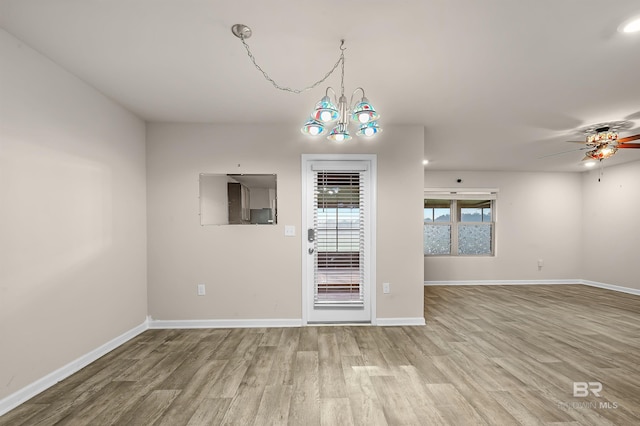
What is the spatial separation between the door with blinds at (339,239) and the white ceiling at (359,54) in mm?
783

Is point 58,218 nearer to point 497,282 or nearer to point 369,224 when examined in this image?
point 369,224

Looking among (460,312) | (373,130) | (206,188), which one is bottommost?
(460,312)

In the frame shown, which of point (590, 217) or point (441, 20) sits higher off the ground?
point (441, 20)

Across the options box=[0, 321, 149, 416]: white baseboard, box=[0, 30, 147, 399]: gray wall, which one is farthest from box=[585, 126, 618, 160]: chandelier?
box=[0, 321, 149, 416]: white baseboard

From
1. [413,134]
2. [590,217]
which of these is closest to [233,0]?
[413,134]

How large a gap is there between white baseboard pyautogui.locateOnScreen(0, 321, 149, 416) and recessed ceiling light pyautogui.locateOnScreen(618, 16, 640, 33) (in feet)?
15.4

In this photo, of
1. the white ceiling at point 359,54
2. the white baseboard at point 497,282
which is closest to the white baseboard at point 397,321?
the white ceiling at point 359,54

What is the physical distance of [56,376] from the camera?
7.34 ft

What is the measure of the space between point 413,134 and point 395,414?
2.94 m

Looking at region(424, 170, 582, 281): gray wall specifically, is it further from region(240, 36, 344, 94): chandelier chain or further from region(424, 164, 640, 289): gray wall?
region(240, 36, 344, 94): chandelier chain

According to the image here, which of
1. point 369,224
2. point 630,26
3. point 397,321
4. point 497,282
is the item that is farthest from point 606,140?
point 497,282

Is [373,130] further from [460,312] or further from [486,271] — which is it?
[486,271]

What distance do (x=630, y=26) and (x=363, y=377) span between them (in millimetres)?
3032

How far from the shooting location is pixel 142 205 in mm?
3355
